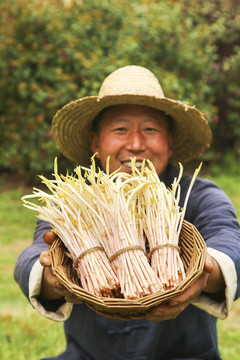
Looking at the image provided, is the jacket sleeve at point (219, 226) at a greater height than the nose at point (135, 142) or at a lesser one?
lesser

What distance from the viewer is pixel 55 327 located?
3.53 meters

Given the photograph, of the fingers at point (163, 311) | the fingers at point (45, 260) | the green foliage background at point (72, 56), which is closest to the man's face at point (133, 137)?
the fingers at point (45, 260)

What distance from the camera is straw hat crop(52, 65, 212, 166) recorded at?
2.29 m

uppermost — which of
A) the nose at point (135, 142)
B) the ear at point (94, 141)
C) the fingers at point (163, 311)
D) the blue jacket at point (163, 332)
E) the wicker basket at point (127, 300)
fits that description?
the nose at point (135, 142)

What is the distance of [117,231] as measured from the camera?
1746 mm

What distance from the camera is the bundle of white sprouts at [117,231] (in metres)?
1.66

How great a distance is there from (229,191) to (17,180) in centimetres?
385

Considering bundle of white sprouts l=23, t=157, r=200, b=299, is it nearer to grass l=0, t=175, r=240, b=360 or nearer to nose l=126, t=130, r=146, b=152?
nose l=126, t=130, r=146, b=152

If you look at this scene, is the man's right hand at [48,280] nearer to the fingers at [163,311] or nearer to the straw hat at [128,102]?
the fingers at [163,311]

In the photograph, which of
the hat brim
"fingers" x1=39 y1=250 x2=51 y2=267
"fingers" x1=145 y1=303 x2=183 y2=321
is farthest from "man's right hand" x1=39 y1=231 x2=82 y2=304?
the hat brim

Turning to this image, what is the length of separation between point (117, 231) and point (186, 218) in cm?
69

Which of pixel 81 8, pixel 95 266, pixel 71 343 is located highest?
pixel 81 8

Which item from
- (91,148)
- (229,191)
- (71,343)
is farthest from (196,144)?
(229,191)

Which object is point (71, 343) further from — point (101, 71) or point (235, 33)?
point (235, 33)
